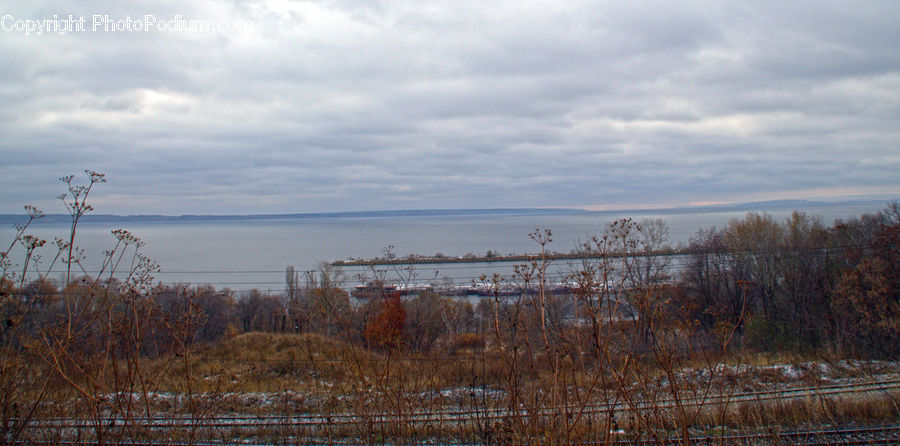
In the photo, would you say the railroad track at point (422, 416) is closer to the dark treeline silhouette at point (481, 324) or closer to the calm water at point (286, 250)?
the dark treeline silhouette at point (481, 324)

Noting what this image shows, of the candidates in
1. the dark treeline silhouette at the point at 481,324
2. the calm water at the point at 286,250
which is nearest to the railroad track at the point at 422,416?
the dark treeline silhouette at the point at 481,324

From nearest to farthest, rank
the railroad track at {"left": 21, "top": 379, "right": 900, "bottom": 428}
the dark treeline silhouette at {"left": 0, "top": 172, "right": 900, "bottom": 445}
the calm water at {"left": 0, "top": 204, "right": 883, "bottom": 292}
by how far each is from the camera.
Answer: the railroad track at {"left": 21, "top": 379, "right": 900, "bottom": 428}, the dark treeline silhouette at {"left": 0, "top": 172, "right": 900, "bottom": 445}, the calm water at {"left": 0, "top": 204, "right": 883, "bottom": 292}

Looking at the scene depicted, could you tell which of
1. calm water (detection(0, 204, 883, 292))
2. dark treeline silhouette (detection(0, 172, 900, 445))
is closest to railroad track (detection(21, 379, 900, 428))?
dark treeline silhouette (detection(0, 172, 900, 445))

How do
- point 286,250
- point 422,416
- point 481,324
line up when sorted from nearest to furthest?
point 422,416 < point 481,324 < point 286,250

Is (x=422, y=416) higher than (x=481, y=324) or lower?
lower

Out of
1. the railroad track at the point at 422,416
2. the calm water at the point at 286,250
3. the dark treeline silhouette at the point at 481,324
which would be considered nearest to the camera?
the railroad track at the point at 422,416

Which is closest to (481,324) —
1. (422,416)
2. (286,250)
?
(422,416)

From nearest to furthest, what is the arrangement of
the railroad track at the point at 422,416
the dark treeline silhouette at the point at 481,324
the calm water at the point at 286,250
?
the railroad track at the point at 422,416 → the dark treeline silhouette at the point at 481,324 → the calm water at the point at 286,250

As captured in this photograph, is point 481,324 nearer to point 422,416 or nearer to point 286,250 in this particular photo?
point 422,416

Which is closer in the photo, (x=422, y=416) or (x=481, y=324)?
(x=422, y=416)

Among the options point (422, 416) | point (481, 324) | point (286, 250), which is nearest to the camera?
point (422, 416)

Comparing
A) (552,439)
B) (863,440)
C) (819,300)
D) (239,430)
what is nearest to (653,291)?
(552,439)

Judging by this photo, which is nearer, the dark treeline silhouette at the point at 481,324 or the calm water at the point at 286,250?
the dark treeline silhouette at the point at 481,324

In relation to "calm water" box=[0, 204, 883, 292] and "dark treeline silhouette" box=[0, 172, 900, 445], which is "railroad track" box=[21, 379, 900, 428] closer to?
"dark treeline silhouette" box=[0, 172, 900, 445]
